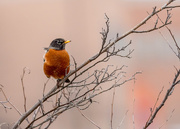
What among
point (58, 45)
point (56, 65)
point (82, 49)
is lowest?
point (82, 49)

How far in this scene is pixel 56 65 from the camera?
429 centimetres

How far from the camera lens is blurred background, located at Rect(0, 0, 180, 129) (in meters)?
15.2

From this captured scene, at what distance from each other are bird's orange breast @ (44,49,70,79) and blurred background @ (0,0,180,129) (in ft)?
33.8

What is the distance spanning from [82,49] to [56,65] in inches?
471

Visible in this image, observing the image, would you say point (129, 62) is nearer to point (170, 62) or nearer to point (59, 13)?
point (170, 62)

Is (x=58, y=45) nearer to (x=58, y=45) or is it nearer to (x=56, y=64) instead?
(x=58, y=45)

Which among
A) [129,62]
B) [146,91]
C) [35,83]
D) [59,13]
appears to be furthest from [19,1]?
[146,91]

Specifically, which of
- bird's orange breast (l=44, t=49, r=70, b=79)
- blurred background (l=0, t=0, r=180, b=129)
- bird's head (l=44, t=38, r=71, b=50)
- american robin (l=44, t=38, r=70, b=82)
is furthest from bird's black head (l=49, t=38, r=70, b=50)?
blurred background (l=0, t=0, r=180, b=129)

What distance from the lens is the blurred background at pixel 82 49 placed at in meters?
15.2

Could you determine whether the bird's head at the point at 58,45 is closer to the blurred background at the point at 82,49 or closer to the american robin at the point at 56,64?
the american robin at the point at 56,64

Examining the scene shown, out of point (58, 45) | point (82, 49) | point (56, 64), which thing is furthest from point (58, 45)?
point (82, 49)

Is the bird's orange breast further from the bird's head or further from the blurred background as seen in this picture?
the blurred background

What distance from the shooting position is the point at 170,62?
16297mm

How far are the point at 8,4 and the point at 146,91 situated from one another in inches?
268
